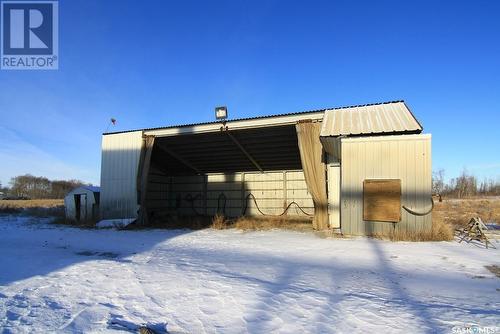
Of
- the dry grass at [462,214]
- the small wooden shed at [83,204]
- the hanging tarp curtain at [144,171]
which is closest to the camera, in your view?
the dry grass at [462,214]

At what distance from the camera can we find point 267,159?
1941 cm

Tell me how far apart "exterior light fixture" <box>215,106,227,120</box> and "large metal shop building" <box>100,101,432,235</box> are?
217 millimetres

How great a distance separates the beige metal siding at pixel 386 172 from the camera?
34.4 feet

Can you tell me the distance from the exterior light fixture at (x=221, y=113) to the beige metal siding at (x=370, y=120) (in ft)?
14.8

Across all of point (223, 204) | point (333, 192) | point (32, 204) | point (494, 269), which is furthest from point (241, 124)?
point (32, 204)

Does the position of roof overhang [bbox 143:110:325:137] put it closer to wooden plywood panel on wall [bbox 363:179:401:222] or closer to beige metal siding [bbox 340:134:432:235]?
beige metal siding [bbox 340:134:432:235]

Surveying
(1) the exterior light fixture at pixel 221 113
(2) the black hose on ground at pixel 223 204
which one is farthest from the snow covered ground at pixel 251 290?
(2) the black hose on ground at pixel 223 204

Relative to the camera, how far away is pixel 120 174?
16812 millimetres

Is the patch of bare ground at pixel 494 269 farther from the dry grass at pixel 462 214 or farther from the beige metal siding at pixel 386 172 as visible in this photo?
the dry grass at pixel 462 214

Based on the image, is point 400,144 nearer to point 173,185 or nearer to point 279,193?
point 279,193

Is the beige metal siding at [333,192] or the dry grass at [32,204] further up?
the beige metal siding at [333,192]

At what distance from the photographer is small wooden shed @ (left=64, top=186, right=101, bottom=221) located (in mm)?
17922

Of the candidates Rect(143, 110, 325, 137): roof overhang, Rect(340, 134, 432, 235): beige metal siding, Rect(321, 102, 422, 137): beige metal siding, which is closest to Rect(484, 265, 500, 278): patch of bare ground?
Rect(340, 134, 432, 235): beige metal siding

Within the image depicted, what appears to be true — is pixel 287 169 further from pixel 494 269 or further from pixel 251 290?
pixel 251 290
